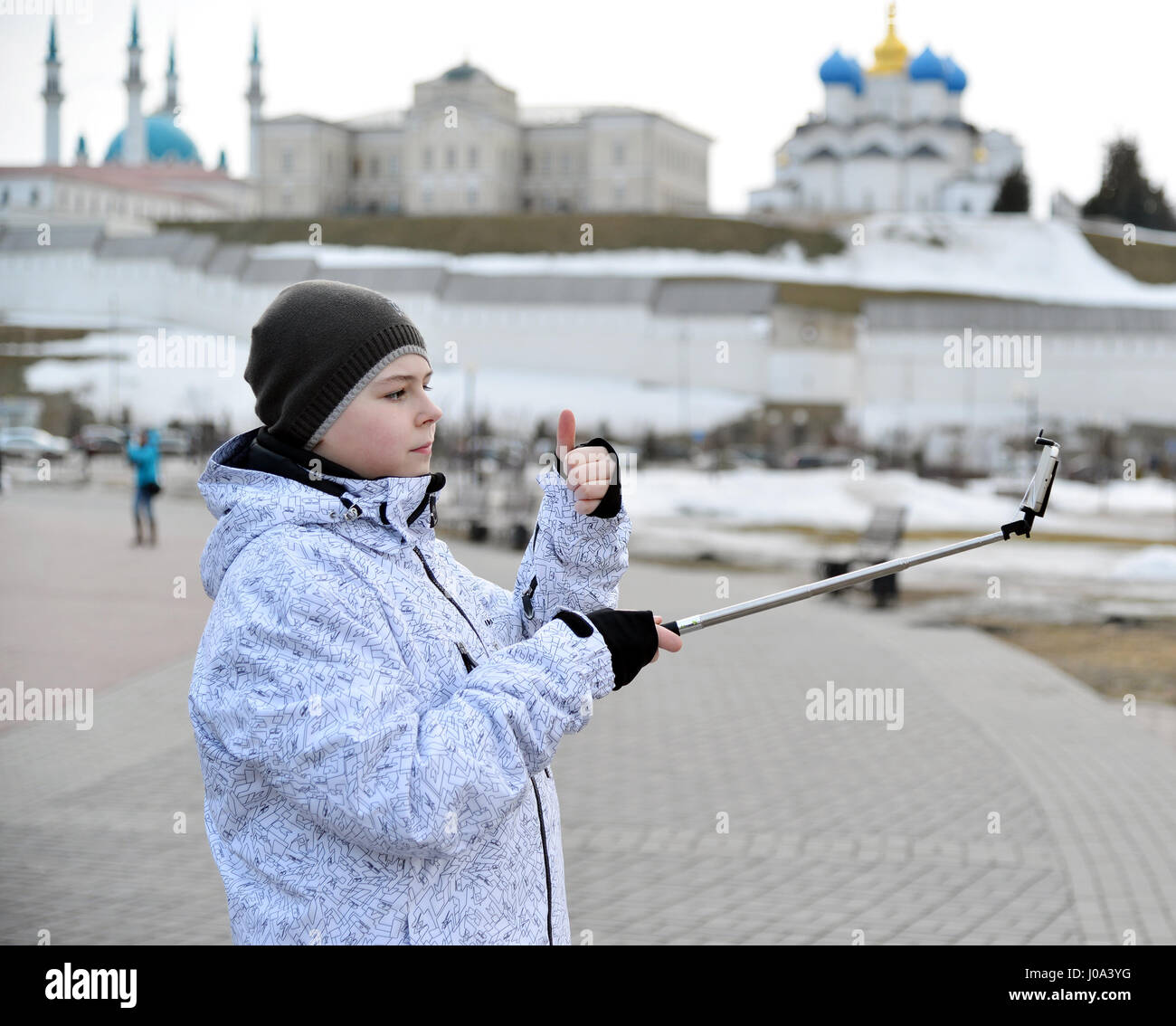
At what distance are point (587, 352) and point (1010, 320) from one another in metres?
17.2

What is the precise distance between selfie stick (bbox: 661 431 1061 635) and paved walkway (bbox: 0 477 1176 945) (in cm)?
259

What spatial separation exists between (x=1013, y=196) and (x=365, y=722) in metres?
75.9

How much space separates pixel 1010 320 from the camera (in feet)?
187

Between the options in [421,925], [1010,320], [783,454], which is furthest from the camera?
[1010,320]

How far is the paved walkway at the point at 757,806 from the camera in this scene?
15.4ft

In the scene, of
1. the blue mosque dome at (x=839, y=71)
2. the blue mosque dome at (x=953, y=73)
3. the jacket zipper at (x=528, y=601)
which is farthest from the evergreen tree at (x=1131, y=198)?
the jacket zipper at (x=528, y=601)

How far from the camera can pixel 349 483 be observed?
73.4 inches

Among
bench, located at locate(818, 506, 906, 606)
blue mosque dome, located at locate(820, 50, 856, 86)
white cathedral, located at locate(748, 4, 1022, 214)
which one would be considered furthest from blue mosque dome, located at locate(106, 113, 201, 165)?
bench, located at locate(818, 506, 906, 606)

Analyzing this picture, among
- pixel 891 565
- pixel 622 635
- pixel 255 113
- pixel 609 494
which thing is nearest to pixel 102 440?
pixel 255 113

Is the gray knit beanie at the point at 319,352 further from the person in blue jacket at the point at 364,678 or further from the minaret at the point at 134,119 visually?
the minaret at the point at 134,119

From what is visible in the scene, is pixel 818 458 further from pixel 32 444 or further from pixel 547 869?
pixel 547 869

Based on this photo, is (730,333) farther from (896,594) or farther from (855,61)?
(896,594)
